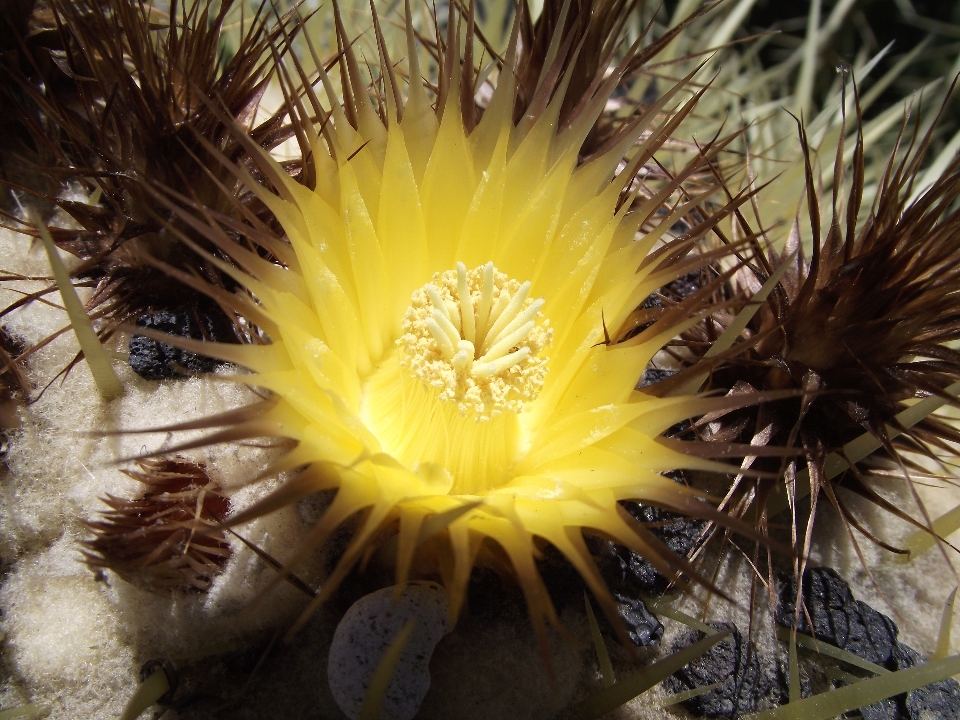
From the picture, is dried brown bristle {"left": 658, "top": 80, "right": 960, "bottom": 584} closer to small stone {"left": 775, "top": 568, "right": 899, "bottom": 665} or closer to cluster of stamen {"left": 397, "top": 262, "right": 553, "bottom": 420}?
small stone {"left": 775, "top": 568, "right": 899, "bottom": 665}

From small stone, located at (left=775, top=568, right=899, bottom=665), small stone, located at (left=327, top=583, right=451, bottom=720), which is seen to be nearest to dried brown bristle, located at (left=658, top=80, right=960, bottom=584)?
small stone, located at (left=775, top=568, right=899, bottom=665)

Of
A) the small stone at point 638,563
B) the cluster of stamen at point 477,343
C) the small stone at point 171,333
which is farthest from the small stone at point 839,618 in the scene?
the small stone at point 171,333

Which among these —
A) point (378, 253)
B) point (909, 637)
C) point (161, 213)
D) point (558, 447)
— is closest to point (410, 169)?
point (378, 253)

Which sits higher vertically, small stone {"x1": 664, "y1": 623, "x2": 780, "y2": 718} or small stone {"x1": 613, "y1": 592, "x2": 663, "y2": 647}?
small stone {"x1": 613, "y1": 592, "x2": 663, "y2": 647}

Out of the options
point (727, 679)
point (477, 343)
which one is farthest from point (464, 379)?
point (727, 679)

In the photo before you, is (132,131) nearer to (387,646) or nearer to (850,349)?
(387,646)

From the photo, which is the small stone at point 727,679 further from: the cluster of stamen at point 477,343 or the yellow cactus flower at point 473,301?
→ the cluster of stamen at point 477,343
